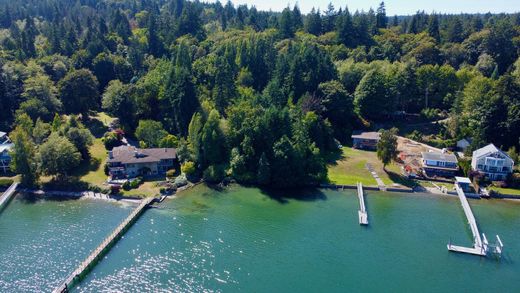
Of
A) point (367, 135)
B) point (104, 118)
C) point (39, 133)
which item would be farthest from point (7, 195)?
point (367, 135)

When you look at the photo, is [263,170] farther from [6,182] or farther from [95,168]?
[6,182]

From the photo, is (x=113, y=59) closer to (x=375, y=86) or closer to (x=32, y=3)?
(x=375, y=86)

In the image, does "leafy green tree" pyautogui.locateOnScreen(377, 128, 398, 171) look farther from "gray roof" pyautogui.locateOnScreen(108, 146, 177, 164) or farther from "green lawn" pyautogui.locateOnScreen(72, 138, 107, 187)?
"green lawn" pyautogui.locateOnScreen(72, 138, 107, 187)

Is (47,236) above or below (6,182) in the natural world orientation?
below

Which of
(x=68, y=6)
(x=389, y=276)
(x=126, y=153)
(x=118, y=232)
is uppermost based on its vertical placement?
(x=68, y=6)

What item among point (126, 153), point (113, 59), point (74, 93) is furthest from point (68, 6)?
point (126, 153)

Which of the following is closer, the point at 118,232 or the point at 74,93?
the point at 118,232
